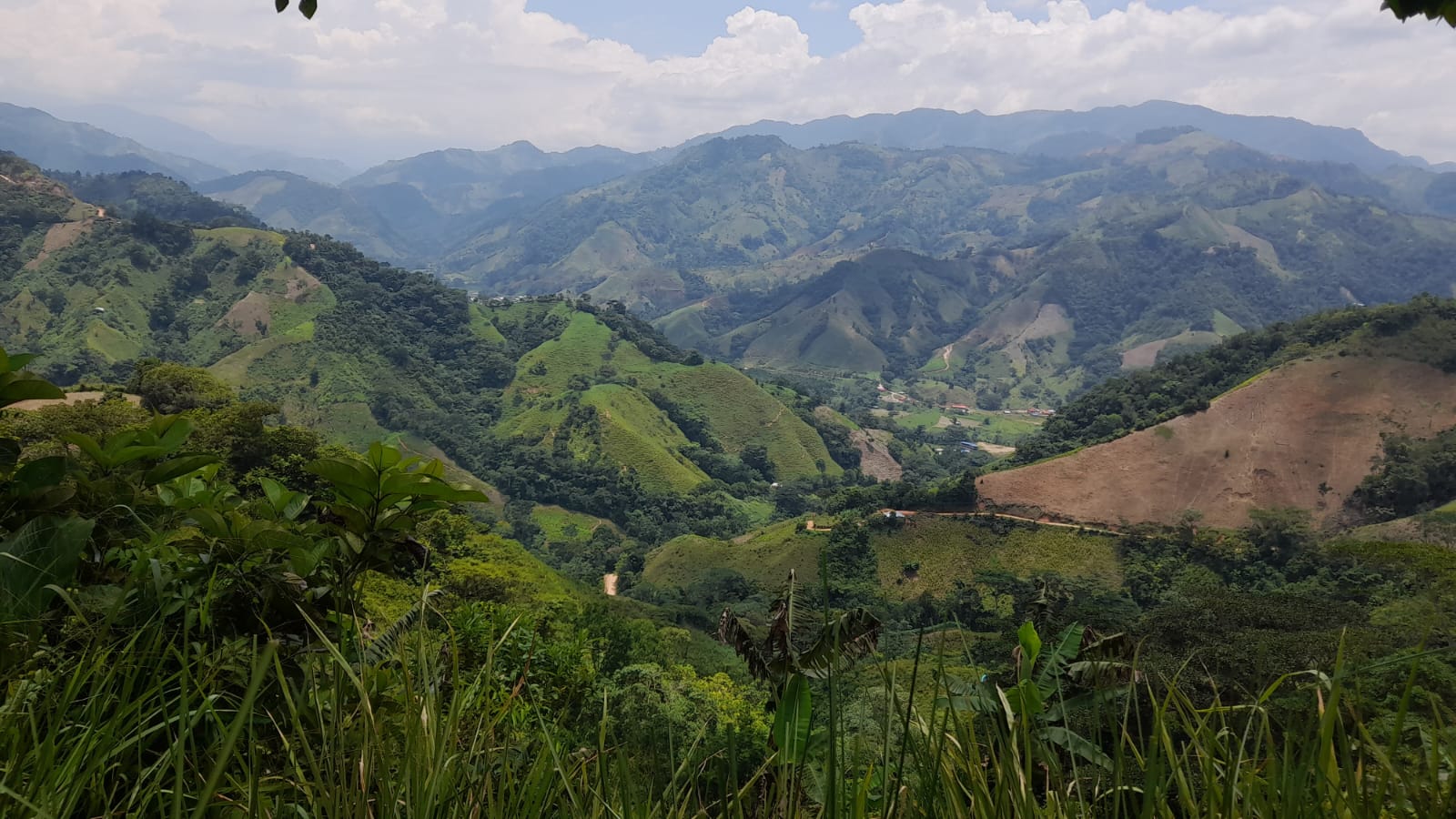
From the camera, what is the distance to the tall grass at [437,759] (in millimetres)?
1022

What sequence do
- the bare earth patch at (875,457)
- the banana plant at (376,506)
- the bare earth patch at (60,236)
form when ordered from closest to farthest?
the banana plant at (376,506) → the bare earth patch at (60,236) → the bare earth patch at (875,457)

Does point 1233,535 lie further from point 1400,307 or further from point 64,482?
point 64,482

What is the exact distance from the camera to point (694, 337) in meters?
164

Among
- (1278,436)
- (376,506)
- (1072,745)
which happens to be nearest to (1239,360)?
(1278,436)

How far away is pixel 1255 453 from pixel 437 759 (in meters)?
54.2

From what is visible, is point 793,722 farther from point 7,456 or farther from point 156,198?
point 156,198

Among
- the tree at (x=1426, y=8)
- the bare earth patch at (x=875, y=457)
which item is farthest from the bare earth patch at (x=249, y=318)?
the tree at (x=1426, y=8)

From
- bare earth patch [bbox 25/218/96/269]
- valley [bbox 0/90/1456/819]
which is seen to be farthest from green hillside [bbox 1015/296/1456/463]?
bare earth patch [bbox 25/218/96/269]

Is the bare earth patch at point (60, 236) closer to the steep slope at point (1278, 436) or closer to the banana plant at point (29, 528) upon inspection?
the steep slope at point (1278, 436)

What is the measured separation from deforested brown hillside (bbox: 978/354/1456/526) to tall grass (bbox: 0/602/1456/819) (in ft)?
151

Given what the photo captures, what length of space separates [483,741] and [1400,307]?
66024mm

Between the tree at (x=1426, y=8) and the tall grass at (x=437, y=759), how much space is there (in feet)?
4.52

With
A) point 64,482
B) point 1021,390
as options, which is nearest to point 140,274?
point 64,482

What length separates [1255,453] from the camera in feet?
148
